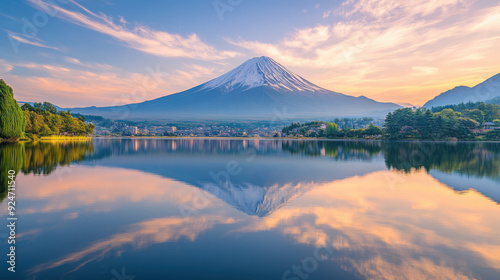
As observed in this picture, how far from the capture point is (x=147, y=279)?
14.3 feet

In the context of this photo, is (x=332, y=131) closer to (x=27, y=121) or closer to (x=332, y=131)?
(x=332, y=131)

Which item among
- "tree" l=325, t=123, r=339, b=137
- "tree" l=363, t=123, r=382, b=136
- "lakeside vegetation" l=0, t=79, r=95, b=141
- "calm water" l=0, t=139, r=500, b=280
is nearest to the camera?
"calm water" l=0, t=139, r=500, b=280

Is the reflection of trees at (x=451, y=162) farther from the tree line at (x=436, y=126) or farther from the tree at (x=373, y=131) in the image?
the tree at (x=373, y=131)

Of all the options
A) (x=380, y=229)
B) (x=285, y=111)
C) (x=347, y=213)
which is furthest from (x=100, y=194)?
(x=285, y=111)

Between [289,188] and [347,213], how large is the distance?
374 centimetres

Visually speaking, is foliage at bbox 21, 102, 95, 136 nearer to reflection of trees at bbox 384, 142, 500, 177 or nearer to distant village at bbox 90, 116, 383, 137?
distant village at bbox 90, 116, 383, 137

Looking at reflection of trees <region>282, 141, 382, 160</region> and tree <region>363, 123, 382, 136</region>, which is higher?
tree <region>363, 123, 382, 136</region>

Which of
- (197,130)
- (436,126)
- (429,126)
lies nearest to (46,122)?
(197,130)

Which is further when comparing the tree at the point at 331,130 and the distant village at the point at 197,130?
the distant village at the point at 197,130

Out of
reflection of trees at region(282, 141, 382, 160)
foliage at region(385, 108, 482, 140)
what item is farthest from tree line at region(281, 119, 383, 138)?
reflection of trees at region(282, 141, 382, 160)

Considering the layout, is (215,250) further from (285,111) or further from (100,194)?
(285,111)

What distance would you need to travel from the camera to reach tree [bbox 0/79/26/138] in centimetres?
3516

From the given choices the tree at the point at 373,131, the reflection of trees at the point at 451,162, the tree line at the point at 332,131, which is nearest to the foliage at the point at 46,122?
the reflection of trees at the point at 451,162

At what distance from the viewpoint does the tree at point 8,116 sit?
35156 mm
